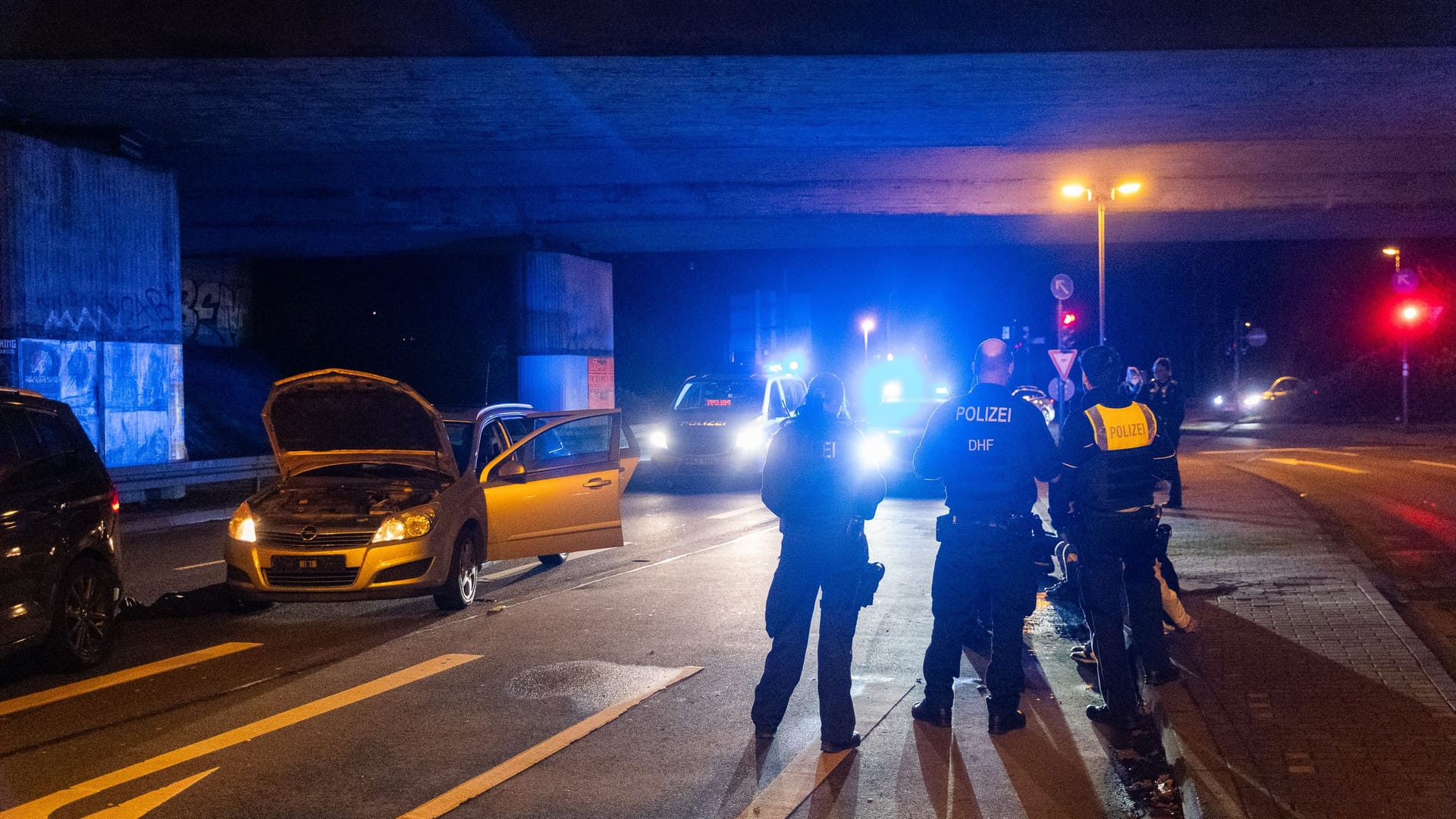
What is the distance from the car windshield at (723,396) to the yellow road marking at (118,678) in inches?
486

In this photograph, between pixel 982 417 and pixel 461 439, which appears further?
pixel 461 439

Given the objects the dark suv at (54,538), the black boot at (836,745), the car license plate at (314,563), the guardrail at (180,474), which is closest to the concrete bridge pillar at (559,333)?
the guardrail at (180,474)

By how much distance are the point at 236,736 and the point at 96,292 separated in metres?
14.4

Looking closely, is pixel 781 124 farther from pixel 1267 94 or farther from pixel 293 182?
pixel 293 182

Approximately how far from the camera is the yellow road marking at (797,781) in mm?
4414

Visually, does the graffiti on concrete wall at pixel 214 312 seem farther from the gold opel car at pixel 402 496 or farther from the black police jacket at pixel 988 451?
the black police jacket at pixel 988 451

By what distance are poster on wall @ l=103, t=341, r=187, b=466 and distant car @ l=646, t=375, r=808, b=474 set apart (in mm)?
8167

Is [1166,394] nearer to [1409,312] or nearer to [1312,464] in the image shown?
[1312,464]

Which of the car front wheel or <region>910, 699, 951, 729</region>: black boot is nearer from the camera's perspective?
<region>910, 699, 951, 729</region>: black boot

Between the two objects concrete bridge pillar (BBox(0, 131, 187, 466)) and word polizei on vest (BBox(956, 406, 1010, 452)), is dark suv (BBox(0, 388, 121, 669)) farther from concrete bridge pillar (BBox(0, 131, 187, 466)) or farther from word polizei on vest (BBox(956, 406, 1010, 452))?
concrete bridge pillar (BBox(0, 131, 187, 466))

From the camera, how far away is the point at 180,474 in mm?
16719

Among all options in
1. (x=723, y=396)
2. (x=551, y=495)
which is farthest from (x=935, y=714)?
(x=723, y=396)

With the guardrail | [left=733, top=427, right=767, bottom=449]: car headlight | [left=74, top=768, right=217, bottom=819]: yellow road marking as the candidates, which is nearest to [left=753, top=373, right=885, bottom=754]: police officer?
[left=74, top=768, right=217, bottom=819]: yellow road marking

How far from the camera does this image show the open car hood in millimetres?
8383
